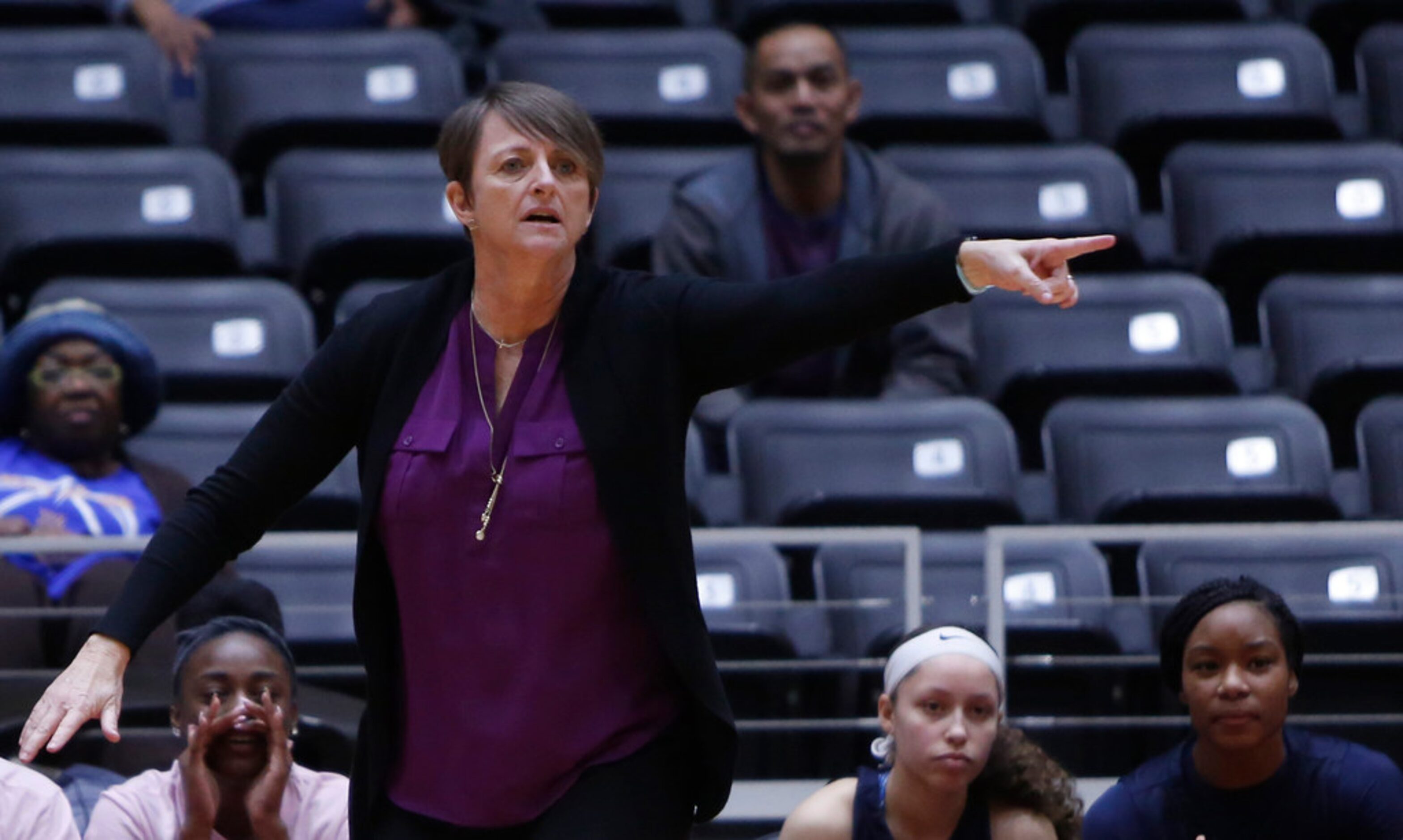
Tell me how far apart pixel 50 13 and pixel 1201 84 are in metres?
2.98

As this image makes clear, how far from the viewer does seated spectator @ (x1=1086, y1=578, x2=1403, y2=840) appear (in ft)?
10.5

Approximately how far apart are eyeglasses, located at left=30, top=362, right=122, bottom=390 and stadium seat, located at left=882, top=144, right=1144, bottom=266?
1961 mm

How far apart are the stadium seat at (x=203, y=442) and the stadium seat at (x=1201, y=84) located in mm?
2232

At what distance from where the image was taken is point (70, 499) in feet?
13.7

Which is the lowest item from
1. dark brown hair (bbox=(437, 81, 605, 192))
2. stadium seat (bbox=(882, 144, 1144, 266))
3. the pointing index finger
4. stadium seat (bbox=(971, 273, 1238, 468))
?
stadium seat (bbox=(971, 273, 1238, 468))

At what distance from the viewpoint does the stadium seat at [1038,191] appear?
507 cm

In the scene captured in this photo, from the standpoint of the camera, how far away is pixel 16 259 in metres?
4.83

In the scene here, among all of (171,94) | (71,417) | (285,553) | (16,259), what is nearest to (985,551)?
(285,553)

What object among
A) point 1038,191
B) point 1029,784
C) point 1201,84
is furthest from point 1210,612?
point 1201,84

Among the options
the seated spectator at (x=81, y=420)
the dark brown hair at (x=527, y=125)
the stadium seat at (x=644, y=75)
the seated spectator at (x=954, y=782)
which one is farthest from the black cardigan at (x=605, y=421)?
the stadium seat at (x=644, y=75)

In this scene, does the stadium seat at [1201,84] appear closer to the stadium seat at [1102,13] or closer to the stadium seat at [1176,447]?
the stadium seat at [1102,13]

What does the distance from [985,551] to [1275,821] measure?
0.86 m

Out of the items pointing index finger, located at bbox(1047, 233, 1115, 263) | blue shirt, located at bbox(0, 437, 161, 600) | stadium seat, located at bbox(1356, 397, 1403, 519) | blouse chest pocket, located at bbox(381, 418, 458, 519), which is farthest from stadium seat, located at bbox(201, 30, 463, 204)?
pointing index finger, located at bbox(1047, 233, 1115, 263)

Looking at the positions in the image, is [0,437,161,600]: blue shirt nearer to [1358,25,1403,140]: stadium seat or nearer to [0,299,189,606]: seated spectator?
[0,299,189,606]: seated spectator
